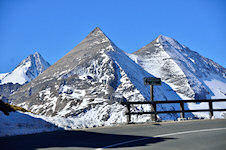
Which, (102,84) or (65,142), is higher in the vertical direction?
(102,84)

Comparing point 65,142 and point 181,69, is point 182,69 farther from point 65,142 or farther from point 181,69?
point 65,142

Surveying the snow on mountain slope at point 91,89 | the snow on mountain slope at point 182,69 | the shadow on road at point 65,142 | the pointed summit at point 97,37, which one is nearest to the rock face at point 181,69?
the snow on mountain slope at point 182,69

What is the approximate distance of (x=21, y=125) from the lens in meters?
11.0

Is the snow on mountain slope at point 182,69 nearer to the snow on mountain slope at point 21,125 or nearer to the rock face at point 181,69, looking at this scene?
the rock face at point 181,69

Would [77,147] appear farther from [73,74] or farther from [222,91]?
[222,91]

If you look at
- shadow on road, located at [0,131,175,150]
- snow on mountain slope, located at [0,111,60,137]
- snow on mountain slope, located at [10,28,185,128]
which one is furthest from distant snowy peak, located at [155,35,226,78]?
shadow on road, located at [0,131,175,150]

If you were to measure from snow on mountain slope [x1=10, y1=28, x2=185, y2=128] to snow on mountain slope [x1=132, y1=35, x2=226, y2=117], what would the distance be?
867 cm

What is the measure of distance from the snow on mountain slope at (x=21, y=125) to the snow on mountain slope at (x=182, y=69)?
297 ft

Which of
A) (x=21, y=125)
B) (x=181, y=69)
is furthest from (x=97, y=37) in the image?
(x=21, y=125)

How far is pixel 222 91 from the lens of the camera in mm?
116375

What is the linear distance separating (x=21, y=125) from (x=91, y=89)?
6847 cm

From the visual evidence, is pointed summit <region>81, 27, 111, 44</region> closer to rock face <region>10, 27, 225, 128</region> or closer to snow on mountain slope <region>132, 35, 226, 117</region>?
rock face <region>10, 27, 225, 128</region>

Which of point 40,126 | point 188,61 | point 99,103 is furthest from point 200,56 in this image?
point 40,126

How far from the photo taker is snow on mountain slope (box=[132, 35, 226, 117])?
364 feet
